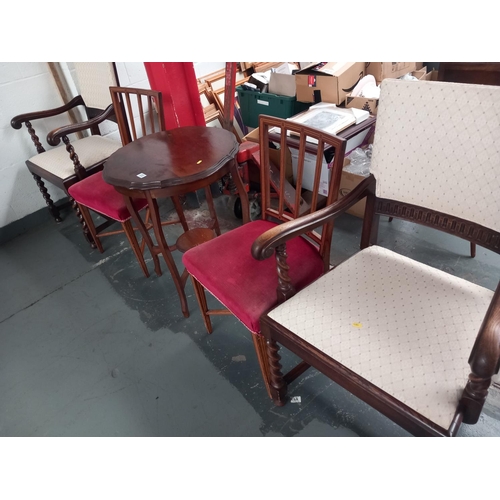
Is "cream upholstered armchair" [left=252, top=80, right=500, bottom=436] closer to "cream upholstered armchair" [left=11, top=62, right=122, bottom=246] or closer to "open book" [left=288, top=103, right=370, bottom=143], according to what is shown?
"open book" [left=288, top=103, right=370, bottom=143]

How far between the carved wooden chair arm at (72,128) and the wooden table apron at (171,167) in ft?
1.97

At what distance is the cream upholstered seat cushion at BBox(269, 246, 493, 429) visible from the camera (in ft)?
2.58

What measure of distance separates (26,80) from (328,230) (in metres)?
2.47

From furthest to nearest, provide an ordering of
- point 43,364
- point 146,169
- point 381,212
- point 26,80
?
point 26,80 < point 43,364 < point 146,169 < point 381,212

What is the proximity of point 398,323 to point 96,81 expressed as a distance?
2323 mm

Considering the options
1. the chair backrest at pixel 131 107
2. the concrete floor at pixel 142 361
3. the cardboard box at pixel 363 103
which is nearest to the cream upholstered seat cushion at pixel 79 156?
the chair backrest at pixel 131 107

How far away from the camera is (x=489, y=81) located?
6.35ft

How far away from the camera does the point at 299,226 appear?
3.34ft

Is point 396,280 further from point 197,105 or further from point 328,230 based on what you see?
point 197,105

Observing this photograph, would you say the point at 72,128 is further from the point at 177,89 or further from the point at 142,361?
the point at 142,361

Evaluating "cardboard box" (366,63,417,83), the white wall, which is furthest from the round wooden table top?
the white wall

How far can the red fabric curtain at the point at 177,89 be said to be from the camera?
212 centimetres

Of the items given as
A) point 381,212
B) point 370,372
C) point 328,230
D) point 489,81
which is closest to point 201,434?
point 370,372

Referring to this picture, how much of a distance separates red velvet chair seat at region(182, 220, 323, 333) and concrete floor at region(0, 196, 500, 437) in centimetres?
47
